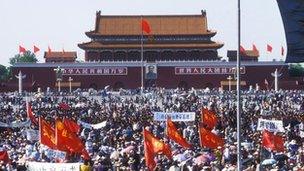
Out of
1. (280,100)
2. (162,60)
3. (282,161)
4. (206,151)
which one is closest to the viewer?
(282,161)

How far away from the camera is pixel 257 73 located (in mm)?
67750

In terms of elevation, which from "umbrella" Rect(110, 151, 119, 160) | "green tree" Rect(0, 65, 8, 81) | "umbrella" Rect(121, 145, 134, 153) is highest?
"umbrella" Rect(121, 145, 134, 153)

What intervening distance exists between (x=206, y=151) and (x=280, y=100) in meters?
25.8

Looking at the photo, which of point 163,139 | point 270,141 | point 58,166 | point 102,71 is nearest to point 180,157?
point 270,141

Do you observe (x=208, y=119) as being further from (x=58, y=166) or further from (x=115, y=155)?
(x=58, y=166)

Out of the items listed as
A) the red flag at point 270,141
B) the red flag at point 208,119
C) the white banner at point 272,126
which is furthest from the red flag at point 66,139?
the red flag at point 208,119

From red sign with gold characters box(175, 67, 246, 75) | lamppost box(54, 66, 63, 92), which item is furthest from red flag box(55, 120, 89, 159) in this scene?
red sign with gold characters box(175, 67, 246, 75)

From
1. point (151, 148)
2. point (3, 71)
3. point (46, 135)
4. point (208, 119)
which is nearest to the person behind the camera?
point (151, 148)

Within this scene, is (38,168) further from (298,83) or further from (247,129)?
(298,83)

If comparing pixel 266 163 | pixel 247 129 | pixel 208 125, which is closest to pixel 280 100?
pixel 247 129

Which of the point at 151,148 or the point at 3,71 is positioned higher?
the point at 151,148

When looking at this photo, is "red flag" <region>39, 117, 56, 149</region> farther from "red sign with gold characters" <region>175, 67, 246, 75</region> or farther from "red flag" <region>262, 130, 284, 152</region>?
"red sign with gold characters" <region>175, 67, 246, 75</region>

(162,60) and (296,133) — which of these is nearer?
(296,133)

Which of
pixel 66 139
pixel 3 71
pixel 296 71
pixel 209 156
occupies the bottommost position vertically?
pixel 3 71
